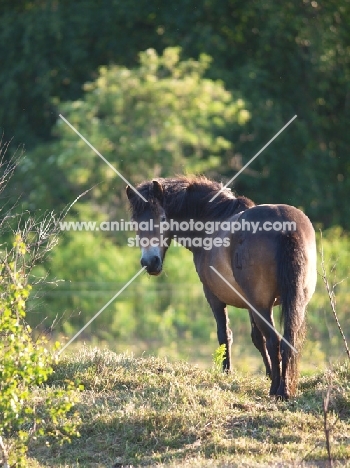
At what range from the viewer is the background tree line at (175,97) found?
1834 cm

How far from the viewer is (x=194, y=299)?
1538 cm

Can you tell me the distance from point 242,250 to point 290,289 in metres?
0.62

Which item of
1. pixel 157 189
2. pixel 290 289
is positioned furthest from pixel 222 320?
pixel 290 289

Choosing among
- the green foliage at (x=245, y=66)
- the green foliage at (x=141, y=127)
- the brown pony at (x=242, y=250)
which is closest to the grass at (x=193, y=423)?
the brown pony at (x=242, y=250)

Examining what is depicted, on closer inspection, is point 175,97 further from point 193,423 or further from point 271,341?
point 193,423

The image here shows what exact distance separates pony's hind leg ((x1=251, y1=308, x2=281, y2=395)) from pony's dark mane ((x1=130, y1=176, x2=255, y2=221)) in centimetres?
136

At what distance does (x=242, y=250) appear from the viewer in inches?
254

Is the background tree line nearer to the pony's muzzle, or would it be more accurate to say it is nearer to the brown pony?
the brown pony

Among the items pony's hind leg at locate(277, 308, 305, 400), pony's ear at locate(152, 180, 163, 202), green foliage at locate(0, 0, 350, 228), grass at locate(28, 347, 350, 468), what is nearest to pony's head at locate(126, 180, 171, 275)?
pony's ear at locate(152, 180, 163, 202)

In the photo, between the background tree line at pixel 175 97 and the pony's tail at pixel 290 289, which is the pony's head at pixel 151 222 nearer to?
the pony's tail at pixel 290 289

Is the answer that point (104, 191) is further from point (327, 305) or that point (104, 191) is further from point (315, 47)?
point (315, 47)

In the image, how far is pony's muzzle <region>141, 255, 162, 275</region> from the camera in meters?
6.99

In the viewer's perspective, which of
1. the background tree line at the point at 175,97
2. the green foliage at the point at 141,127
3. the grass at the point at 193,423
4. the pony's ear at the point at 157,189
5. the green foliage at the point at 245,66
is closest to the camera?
the grass at the point at 193,423

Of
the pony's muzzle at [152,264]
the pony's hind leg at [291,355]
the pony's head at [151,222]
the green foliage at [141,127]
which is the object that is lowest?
the pony's hind leg at [291,355]
